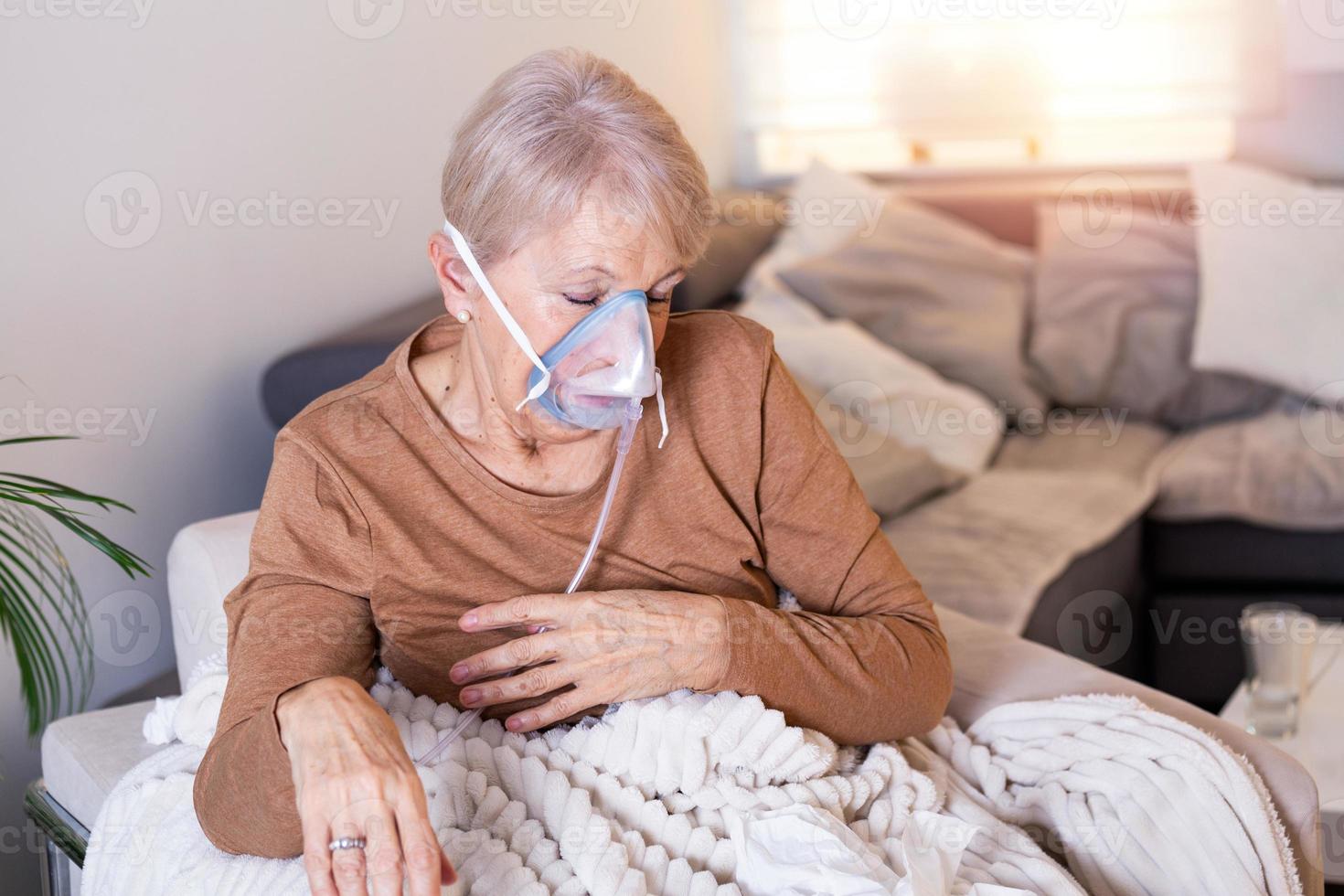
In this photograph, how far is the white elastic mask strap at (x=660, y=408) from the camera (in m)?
1.32

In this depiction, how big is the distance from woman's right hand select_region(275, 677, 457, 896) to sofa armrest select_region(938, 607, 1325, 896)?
772mm

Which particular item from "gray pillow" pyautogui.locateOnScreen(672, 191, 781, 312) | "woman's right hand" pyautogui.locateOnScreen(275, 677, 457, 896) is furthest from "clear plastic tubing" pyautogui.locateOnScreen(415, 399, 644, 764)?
"gray pillow" pyautogui.locateOnScreen(672, 191, 781, 312)

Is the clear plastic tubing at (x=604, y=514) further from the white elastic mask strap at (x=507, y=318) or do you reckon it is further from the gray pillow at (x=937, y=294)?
the gray pillow at (x=937, y=294)

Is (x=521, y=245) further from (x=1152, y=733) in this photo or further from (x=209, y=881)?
→ (x=1152, y=733)

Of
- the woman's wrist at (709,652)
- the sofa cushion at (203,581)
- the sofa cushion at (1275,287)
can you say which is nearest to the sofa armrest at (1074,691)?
the woman's wrist at (709,652)

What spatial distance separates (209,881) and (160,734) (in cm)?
27

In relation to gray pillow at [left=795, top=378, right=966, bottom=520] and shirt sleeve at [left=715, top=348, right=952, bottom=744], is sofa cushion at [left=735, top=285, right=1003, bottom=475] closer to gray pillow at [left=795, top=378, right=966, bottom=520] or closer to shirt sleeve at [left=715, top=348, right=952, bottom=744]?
gray pillow at [left=795, top=378, right=966, bottom=520]

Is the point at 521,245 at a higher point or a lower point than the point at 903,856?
higher

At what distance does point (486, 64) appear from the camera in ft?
8.73

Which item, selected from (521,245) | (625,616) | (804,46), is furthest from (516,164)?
(804,46)

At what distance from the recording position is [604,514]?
1.40 m

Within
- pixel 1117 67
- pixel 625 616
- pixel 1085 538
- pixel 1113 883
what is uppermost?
pixel 1117 67

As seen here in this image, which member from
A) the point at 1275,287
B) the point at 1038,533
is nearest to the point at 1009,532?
the point at 1038,533

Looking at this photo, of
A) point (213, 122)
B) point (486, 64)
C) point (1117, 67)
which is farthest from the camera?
point (1117, 67)
